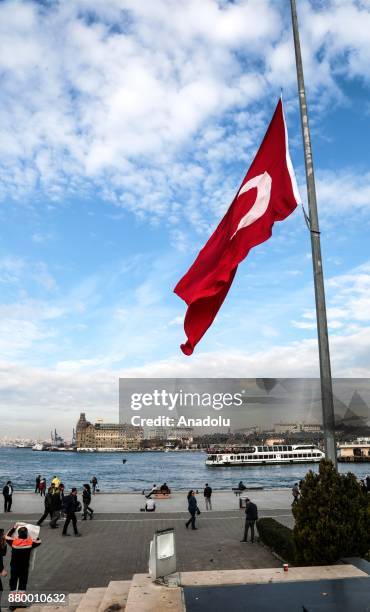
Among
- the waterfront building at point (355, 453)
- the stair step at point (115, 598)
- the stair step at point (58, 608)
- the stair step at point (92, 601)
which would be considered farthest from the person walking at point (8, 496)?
the waterfront building at point (355, 453)

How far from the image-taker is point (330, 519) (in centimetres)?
830

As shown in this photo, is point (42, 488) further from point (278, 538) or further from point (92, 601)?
point (92, 601)

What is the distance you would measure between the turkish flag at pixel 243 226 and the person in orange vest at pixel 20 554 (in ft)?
13.2

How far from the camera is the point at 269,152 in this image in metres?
9.73

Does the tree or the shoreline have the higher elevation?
the tree

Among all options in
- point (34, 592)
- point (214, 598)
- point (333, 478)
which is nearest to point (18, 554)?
point (34, 592)

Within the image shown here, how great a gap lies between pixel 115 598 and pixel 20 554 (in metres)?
2.30

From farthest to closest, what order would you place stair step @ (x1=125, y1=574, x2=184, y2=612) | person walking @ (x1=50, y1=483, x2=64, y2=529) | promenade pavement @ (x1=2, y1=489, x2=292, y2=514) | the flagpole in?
promenade pavement @ (x1=2, y1=489, x2=292, y2=514) → person walking @ (x1=50, y1=483, x2=64, y2=529) → the flagpole → stair step @ (x1=125, y1=574, x2=184, y2=612)

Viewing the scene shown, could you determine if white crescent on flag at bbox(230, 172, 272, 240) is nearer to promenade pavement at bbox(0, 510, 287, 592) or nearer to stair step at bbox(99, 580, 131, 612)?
stair step at bbox(99, 580, 131, 612)

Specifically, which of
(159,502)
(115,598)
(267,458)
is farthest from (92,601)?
(267,458)

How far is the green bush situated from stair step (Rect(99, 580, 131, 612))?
5549 millimetres

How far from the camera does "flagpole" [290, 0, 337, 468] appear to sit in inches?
336

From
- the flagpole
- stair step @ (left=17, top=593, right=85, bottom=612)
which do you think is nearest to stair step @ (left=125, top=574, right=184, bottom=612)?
stair step @ (left=17, top=593, right=85, bottom=612)

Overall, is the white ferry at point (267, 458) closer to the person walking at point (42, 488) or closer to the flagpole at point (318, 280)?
the person walking at point (42, 488)
